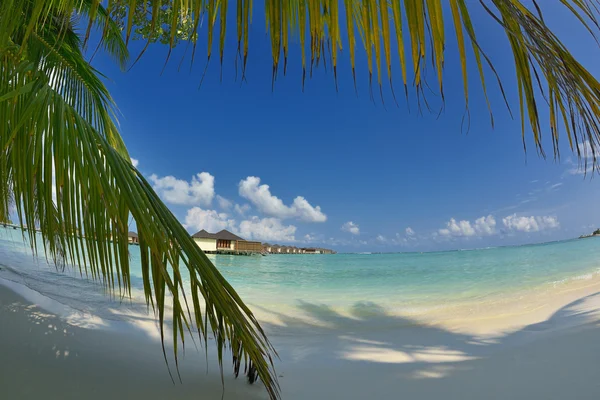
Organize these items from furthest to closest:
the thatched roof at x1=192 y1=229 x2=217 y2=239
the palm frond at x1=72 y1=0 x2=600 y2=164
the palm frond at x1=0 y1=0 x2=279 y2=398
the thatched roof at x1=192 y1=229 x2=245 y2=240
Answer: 1. the thatched roof at x1=192 y1=229 x2=245 y2=240
2. the thatched roof at x1=192 y1=229 x2=217 y2=239
3. the palm frond at x1=0 y1=0 x2=279 y2=398
4. the palm frond at x1=72 y1=0 x2=600 y2=164

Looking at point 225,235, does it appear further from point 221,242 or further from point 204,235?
point 204,235

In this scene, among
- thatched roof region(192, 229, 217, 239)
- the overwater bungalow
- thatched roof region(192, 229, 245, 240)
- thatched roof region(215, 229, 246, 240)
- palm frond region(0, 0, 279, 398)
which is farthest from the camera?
thatched roof region(215, 229, 246, 240)

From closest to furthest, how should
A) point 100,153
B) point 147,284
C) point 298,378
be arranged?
point 147,284
point 100,153
point 298,378

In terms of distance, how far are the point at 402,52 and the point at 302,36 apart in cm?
18

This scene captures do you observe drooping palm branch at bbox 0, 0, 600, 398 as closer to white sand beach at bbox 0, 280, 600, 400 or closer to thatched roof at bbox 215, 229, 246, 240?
white sand beach at bbox 0, 280, 600, 400

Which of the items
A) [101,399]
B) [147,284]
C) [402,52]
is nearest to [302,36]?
[402,52]

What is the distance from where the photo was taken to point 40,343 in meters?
2.81

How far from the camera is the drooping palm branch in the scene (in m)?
0.48

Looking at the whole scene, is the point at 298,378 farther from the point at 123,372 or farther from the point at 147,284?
the point at 147,284

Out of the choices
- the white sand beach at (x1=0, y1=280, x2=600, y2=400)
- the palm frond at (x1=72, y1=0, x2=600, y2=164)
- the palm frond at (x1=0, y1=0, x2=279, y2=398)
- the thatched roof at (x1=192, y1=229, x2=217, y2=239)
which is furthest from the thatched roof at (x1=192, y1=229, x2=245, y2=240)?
the palm frond at (x1=72, y1=0, x2=600, y2=164)

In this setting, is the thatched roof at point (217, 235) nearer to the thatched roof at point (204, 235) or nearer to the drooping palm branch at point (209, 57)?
the thatched roof at point (204, 235)

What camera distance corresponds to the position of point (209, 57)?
619 millimetres

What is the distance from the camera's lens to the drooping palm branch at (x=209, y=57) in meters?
0.48

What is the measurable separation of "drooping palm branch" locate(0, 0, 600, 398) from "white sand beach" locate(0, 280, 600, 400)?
4.59 feet
